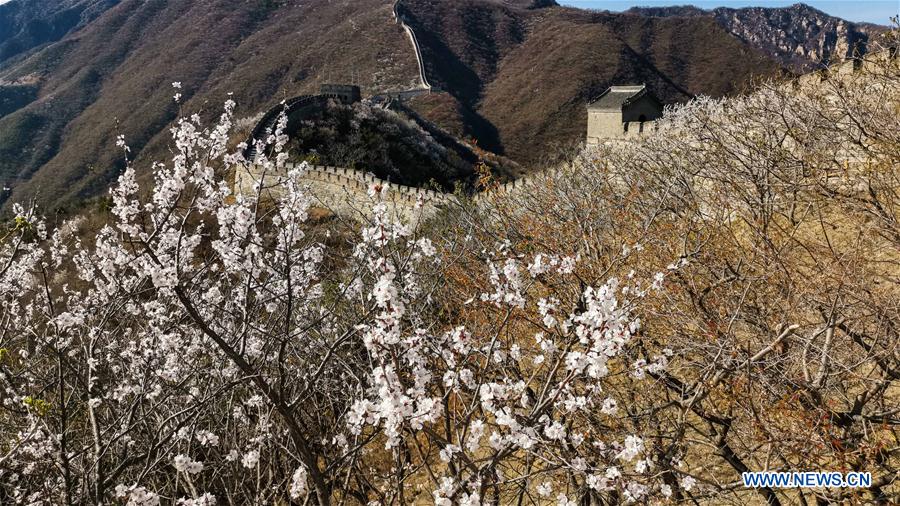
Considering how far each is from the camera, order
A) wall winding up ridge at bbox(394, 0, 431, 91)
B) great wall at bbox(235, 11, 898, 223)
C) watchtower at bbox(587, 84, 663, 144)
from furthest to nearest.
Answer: wall winding up ridge at bbox(394, 0, 431, 91)
watchtower at bbox(587, 84, 663, 144)
great wall at bbox(235, 11, 898, 223)

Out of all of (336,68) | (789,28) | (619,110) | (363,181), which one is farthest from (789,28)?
(363,181)

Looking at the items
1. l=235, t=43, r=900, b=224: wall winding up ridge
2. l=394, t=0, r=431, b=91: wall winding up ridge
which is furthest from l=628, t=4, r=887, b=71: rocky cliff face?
l=235, t=43, r=900, b=224: wall winding up ridge

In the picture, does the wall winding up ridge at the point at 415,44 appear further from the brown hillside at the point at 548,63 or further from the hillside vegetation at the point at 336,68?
the brown hillside at the point at 548,63

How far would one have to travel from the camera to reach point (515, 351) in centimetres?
492

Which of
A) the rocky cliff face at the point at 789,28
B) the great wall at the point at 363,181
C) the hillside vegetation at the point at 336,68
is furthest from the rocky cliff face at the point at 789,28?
the great wall at the point at 363,181

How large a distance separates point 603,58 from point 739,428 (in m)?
68.0

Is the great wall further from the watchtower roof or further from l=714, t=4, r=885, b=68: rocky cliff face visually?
l=714, t=4, r=885, b=68: rocky cliff face

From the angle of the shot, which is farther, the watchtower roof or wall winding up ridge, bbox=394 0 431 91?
wall winding up ridge, bbox=394 0 431 91

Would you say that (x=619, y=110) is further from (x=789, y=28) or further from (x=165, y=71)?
(x=789, y=28)

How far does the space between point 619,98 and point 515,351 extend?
27609mm

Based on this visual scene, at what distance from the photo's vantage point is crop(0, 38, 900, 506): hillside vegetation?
3920 millimetres

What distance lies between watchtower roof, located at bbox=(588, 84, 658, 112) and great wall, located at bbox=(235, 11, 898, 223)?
1.30 metres

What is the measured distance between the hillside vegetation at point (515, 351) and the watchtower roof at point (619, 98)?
17.8 metres

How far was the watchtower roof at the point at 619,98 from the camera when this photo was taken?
2900 centimetres
